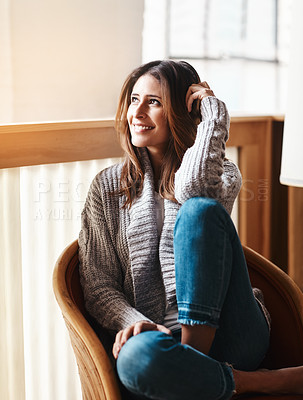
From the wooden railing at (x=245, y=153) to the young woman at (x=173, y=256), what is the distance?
0.17 meters

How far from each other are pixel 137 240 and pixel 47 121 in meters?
0.48

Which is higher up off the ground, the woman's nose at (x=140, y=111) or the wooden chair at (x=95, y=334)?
the woman's nose at (x=140, y=111)

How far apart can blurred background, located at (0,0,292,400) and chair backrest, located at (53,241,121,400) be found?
24cm

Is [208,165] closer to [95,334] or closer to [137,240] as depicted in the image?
[137,240]

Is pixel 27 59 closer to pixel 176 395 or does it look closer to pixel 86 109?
pixel 86 109

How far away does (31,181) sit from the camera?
4.64ft

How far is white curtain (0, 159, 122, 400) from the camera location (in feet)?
4.60

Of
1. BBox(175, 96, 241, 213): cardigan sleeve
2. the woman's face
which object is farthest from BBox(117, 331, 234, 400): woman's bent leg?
the woman's face

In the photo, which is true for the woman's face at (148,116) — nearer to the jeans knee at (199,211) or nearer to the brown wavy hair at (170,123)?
the brown wavy hair at (170,123)

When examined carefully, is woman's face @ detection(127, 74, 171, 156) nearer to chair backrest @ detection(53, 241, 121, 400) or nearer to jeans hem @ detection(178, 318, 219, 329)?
chair backrest @ detection(53, 241, 121, 400)

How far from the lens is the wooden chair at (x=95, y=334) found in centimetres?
103

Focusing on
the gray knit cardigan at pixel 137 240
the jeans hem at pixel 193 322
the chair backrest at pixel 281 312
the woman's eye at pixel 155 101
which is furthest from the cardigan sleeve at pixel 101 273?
the chair backrest at pixel 281 312

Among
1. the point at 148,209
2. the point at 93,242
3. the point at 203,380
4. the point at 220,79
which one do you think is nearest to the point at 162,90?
the point at 148,209

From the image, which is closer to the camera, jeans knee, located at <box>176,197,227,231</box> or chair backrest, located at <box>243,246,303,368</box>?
jeans knee, located at <box>176,197,227,231</box>
